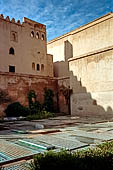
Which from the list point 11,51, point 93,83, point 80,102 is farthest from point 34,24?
point 93,83

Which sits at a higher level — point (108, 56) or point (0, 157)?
point (108, 56)

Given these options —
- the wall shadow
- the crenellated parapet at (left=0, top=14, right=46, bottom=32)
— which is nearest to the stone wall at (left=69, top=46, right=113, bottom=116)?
the wall shadow

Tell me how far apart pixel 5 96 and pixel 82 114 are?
17.5 feet

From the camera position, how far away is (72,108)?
1392 cm

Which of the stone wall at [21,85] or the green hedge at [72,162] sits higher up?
the stone wall at [21,85]

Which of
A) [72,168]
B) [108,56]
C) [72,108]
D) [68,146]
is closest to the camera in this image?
[72,168]

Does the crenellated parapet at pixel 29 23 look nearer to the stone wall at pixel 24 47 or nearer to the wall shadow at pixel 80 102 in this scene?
the stone wall at pixel 24 47

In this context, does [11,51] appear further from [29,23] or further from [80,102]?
[80,102]

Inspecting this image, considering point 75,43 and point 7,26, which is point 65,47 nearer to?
point 75,43

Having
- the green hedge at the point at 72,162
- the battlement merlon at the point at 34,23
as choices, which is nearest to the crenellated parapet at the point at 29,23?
the battlement merlon at the point at 34,23

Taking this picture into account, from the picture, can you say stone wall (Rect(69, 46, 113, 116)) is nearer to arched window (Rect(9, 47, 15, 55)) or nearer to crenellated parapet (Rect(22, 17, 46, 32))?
arched window (Rect(9, 47, 15, 55))

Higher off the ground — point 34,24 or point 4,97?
point 34,24

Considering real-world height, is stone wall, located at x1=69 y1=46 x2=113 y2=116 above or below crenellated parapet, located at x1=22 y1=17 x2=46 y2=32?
below

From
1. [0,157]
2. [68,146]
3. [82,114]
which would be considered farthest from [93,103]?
[0,157]
